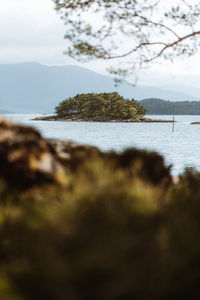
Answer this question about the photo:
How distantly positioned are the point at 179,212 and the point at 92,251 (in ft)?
5.00

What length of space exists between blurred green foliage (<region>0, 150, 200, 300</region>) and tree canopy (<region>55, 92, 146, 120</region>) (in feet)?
426

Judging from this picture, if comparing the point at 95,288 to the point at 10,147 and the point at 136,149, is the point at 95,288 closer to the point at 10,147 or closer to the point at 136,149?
the point at 10,147

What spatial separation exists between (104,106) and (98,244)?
134m

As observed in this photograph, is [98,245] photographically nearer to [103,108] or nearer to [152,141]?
[152,141]

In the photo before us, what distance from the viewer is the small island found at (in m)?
136

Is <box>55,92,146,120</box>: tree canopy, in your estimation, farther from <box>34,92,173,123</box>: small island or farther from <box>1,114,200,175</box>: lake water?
<box>1,114,200,175</box>: lake water

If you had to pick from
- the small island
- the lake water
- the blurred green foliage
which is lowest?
the lake water

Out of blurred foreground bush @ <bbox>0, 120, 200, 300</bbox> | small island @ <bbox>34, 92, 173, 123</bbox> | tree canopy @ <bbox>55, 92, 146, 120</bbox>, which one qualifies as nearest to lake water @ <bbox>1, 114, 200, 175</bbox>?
blurred foreground bush @ <bbox>0, 120, 200, 300</bbox>

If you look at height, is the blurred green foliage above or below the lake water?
above

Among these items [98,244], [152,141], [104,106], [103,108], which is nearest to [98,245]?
[98,244]

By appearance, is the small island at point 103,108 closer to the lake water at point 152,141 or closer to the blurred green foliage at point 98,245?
the lake water at point 152,141

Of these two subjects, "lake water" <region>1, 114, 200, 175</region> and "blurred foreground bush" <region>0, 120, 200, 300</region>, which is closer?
"blurred foreground bush" <region>0, 120, 200, 300</region>

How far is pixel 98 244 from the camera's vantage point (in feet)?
11.3

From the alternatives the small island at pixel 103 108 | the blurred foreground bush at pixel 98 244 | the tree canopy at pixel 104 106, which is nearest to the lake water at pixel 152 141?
the blurred foreground bush at pixel 98 244
